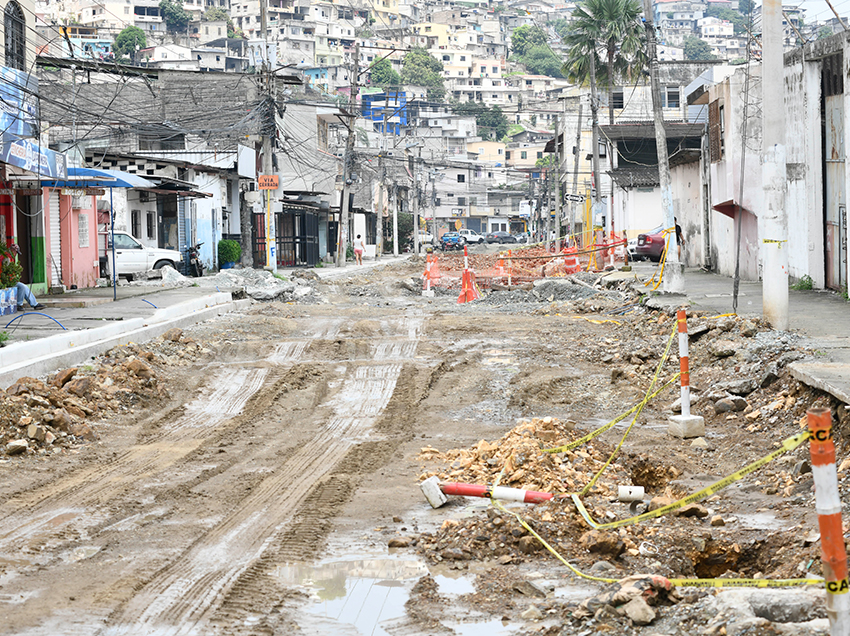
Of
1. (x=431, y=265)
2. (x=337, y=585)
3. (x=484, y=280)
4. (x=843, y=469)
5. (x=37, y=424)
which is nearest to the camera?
(x=337, y=585)

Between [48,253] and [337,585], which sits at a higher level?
[48,253]

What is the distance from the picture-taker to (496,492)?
7.26 meters

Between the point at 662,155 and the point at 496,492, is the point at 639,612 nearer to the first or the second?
the point at 496,492

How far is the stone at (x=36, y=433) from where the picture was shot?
9.90 metres

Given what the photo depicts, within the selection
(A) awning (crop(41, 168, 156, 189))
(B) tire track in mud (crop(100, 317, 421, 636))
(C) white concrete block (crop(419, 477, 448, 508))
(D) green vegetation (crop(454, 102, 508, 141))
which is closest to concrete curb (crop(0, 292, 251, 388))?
(A) awning (crop(41, 168, 156, 189))

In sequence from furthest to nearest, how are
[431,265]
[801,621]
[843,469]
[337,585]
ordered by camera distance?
[431,265], [843,469], [337,585], [801,621]

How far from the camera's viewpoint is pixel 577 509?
269 inches

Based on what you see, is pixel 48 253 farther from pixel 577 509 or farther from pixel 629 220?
pixel 629 220

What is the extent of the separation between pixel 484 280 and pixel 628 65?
999 inches

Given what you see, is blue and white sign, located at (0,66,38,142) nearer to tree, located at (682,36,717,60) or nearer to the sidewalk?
the sidewalk

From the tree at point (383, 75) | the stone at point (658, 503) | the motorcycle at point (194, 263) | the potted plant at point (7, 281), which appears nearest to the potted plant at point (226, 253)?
the motorcycle at point (194, 263)

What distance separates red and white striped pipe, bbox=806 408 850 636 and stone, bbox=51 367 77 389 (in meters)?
10.3

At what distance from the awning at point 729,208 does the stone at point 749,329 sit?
13.1 m

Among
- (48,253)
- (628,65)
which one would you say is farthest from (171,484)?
(628,65)
